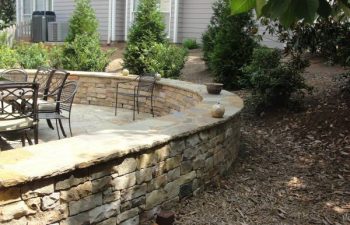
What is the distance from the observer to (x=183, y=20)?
51.3ft

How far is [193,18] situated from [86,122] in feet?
29.8

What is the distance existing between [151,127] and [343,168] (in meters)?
2.21

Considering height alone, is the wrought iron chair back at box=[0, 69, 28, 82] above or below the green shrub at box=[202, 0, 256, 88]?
below

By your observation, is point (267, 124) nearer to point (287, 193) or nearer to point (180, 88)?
point (180, 88)

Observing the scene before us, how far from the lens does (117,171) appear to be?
10.1 feet

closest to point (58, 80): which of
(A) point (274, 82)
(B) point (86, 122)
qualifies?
(B) point (86, 122)

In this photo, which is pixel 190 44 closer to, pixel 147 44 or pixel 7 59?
pixel 147 44

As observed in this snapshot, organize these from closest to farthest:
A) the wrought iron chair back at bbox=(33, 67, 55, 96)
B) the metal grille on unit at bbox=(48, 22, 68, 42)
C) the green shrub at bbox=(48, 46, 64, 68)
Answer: the wrought iron chair back at bbox=(33, 67, 55, 96), the green shrub at bbox=(48, 46, 64, 68), the metal grille on unit at bbox=(48, 22, 68, 42)

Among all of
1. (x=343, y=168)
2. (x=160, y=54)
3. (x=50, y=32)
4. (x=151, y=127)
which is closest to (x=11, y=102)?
(x=151, y=127)

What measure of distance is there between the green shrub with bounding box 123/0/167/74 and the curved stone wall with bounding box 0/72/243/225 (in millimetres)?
5821

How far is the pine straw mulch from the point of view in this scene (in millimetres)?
3758

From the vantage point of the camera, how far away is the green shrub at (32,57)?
33.3 ft

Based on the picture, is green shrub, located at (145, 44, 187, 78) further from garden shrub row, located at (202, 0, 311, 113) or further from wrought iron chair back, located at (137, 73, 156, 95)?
wrought iron chair back, located at (137, 73, 156, 95)

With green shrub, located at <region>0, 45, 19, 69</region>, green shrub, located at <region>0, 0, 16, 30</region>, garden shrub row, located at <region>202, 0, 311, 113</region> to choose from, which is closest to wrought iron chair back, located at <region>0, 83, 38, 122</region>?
garden shrub row, located at <region>202, 0, 311, 113</region>
